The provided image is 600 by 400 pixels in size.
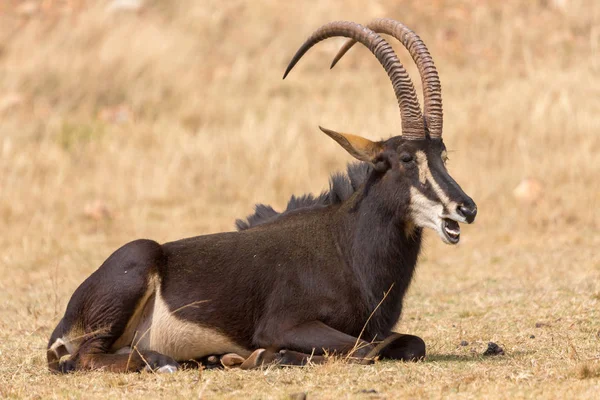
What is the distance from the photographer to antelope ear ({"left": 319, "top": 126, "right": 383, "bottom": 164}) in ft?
24.6

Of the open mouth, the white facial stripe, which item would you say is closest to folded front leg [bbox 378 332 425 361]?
the open mouth

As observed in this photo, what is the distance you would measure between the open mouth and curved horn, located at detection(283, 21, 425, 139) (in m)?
0.70

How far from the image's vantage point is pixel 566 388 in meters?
6.15

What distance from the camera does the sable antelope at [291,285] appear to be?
7.29 meters

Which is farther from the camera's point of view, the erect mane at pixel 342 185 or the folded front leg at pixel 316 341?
the erect mane at pixel 342 185

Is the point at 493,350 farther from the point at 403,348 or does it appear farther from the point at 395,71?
the point at 395,71

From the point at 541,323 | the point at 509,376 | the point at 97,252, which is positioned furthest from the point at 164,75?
the point at 509,376

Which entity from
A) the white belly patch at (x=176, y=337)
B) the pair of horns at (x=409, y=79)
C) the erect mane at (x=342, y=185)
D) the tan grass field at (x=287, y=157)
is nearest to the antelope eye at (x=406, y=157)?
the pair of horns at (x=409, y=79)

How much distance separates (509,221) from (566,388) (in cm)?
899

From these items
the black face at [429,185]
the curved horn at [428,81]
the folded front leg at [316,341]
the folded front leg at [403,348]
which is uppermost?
the curved horn at [428,81]

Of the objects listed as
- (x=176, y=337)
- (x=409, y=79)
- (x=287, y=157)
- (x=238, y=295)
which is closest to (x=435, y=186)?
(x=409, y=79)

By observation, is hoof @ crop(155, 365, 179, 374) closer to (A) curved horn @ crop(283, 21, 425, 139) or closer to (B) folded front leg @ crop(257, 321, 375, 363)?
(B) folded front leg @ crop(257, 321, 375, 363)

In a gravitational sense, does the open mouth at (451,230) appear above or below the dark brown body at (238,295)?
above

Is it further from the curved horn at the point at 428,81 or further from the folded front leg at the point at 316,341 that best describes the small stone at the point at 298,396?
the curved horn at the point at 428,81
